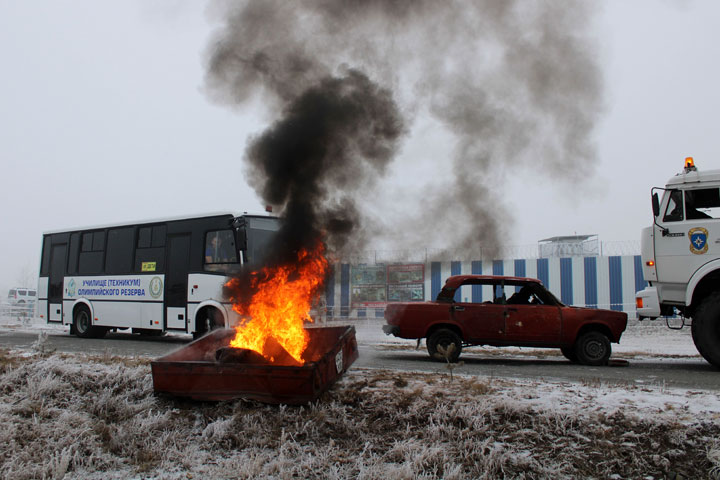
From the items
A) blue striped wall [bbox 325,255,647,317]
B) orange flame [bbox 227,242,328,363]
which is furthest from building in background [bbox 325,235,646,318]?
orange flame [bbox 227,242,328,363]

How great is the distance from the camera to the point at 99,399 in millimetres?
5820

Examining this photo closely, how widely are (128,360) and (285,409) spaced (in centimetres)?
391

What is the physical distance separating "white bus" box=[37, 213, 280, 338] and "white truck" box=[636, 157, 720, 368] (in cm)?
751

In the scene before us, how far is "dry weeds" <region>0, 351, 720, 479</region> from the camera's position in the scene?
4230 mm

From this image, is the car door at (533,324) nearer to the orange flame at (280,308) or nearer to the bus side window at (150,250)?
the orange flame at (280,308)

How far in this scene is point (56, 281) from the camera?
16031 millimetres

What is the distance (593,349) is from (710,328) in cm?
185

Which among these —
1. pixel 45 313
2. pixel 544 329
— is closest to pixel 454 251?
pixel 544 329

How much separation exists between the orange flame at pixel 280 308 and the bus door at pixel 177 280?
545 centimetres

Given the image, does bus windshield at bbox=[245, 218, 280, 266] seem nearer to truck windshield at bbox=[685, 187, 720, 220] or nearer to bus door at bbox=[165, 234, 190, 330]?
bus door at bbox=[165, 234, 190, 330]

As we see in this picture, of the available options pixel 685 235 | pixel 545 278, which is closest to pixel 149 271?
Result: pixel 685 235

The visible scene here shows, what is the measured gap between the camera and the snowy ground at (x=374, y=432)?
425cm

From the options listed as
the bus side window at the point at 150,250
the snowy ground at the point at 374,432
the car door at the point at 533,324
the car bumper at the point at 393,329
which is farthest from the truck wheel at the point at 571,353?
the bus side window at the point at 150,250

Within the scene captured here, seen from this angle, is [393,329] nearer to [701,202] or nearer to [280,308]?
[280,308]
